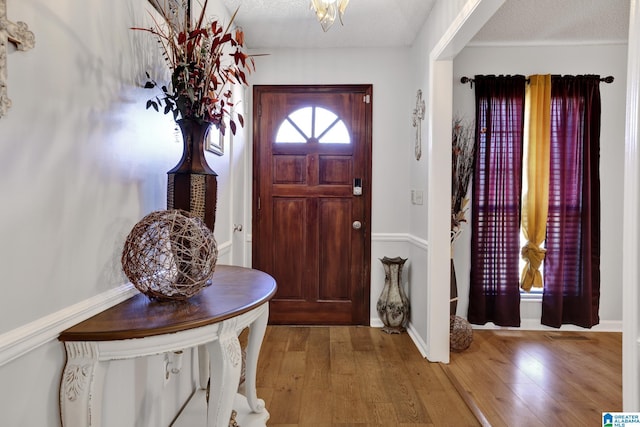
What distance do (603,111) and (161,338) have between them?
A: 12.9 feet

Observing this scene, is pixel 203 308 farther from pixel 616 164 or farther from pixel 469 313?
pixel 616 164

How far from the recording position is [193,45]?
4.70ft

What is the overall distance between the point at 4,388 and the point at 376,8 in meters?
2.90

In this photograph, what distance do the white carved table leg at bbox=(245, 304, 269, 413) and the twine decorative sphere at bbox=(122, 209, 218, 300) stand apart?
0.37 meters

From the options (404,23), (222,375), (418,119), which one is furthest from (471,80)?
(222,375)

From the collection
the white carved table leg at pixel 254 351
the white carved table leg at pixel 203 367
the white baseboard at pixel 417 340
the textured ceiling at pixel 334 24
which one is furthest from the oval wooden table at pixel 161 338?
the textured ceiling at pixel 334 24

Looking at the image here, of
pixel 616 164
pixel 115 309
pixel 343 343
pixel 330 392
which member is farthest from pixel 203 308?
pixel 616 164

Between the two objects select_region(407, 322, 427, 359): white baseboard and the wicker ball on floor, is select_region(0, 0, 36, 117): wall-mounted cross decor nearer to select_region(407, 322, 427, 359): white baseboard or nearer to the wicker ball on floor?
select_region(407, 322, 427, 359): white baseboard

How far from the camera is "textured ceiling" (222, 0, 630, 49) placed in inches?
110

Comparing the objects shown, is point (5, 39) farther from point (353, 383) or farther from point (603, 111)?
point (603, 111)

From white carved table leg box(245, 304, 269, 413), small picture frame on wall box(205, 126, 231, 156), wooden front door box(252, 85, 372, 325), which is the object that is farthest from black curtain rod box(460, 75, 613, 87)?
Result: white carved table leg box(245, 304, 269, 413)

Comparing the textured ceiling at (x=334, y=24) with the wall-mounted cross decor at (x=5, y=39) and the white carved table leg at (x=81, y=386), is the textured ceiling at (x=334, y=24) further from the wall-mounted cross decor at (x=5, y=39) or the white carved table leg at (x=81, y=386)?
the white carved table leg at (x=81, y=386)

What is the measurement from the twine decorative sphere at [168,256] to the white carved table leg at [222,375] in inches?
6.9

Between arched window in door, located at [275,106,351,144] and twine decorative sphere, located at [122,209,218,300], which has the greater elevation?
arched window in door, located at [275,106,351,144]
